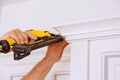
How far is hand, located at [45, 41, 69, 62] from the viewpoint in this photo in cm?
108

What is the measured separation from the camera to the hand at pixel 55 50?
1.08m

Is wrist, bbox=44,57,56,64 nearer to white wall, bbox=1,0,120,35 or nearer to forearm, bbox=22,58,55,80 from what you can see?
forearm, bbox=22,58,55,80

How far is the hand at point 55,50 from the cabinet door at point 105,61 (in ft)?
0.55

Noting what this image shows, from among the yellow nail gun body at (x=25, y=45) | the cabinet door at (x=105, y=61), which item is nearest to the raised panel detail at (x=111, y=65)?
the cabinet door at (x=105, y=61)

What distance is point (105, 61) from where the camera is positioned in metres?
0.93

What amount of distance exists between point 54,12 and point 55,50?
45cm

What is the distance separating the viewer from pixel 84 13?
54.2 inches

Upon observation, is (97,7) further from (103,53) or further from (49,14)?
(103,53)

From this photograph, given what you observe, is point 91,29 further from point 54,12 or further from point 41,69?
point 54,12

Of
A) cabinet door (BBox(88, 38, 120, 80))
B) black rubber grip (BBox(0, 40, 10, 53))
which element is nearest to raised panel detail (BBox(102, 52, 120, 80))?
cabinet door (BBox(88, 38, 120, 80))

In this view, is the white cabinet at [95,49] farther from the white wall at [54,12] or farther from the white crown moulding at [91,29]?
the white wall at [54,12]

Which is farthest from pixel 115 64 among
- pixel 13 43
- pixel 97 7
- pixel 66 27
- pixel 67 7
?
pixel 67 7

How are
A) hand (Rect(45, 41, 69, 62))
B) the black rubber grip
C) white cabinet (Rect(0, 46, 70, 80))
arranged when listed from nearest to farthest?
the black rubber grip < hand (Rect(45, 41, 69, 62)) < white cabinet (Rect(0, 46, 70, 80))

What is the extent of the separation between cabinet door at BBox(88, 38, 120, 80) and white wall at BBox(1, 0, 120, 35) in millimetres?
292
